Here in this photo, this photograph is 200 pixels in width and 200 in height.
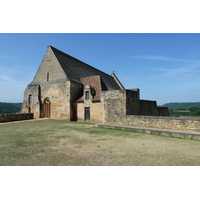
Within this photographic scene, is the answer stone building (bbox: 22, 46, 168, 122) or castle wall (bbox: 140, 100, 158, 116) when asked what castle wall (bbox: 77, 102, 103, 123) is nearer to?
stone building (bbox: 22, 46, 168, 122)

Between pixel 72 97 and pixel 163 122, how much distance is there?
477 inches

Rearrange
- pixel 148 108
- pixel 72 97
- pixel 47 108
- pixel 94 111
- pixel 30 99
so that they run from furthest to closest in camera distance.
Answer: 1. pixel 30 99
2. pixel 47 108
3. pixel 72 97
4. pixel 148 108
5. pixel 94 111

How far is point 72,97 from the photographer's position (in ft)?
59.4

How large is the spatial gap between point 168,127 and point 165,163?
616 centimetres

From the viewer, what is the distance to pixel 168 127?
9648 mm

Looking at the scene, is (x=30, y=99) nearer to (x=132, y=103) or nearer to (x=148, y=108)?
(x=132, y=103)

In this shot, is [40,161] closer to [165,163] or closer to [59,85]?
[165,163]

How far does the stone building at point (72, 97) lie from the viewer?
14.1 meters

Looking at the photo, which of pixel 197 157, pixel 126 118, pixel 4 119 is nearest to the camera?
pixel 197 157

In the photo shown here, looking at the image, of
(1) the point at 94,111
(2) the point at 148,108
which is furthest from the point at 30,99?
(2) the point at 148,108

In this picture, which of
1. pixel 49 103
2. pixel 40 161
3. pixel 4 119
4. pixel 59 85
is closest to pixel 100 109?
pixel 59 85

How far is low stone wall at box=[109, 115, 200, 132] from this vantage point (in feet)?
28.6

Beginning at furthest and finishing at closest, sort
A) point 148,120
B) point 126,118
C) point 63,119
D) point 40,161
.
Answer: point 63,119 < point 126,118 < point 148,120 < point 40,161

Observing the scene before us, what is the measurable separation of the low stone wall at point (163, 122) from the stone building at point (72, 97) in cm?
141
